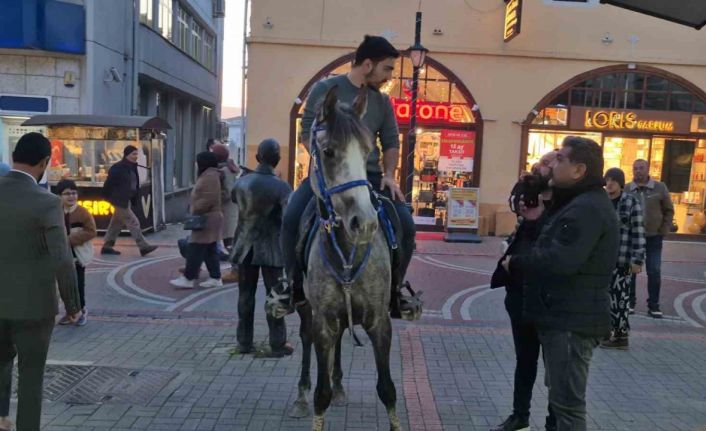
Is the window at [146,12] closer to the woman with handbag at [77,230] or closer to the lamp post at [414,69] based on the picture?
the lamp post at [414,69]

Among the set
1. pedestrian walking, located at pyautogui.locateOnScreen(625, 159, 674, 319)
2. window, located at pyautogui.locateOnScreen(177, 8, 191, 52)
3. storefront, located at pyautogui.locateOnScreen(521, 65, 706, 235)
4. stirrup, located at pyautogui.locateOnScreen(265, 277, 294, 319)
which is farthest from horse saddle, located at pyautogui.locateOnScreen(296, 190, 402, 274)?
window, located at pyautogui.locateOnScreen(177, 8, 191, 52)

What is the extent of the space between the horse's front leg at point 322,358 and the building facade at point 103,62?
11.8 m

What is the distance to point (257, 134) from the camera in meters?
15.6

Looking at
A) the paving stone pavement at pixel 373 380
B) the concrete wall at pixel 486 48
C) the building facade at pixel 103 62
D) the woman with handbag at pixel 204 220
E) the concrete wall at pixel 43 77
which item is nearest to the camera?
the paving stone pavement at pixel 373 380

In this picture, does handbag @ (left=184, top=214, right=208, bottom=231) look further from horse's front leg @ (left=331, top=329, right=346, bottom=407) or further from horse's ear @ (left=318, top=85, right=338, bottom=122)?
horse's ear @ (left=318, top=85, right=338, bottom=122)

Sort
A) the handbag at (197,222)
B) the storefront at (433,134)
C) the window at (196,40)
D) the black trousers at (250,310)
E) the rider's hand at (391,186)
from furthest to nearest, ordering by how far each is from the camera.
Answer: the window at (196,40)
the storefront at (433,134)
the handbag at (197,222)
the black trousers at (250,310)
the rider's hand at (391,186)

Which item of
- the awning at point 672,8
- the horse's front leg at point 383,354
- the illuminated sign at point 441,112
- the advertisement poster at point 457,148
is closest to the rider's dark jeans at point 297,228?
the horse's front leg at point 383,354

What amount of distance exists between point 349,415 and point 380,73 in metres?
2.70

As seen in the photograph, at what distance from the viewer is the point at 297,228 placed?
4527 mm

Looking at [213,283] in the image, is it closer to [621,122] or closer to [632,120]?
[621,122]

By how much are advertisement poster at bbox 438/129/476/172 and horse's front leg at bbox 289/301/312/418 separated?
37.6 ft

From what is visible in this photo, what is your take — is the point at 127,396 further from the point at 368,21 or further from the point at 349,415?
the point at 368,21

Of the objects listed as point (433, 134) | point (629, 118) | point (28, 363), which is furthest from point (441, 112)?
point (28, 363)

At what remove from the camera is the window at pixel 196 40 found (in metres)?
28.2
